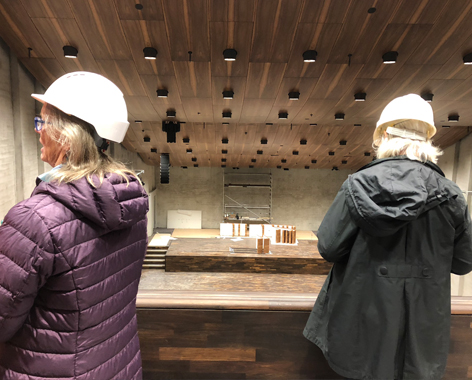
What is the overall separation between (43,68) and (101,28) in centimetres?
164

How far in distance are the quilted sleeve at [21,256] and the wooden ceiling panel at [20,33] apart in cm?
401

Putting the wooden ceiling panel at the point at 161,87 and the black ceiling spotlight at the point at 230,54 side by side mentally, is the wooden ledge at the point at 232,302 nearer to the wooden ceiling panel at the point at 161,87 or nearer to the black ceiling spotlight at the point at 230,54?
the black ceiling spotlight at the point at 230,54

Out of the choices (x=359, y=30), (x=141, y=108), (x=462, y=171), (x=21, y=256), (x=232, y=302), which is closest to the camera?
(x=21, y=256)

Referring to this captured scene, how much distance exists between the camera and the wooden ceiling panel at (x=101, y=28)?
11.1 feet

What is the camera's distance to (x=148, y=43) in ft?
13.1

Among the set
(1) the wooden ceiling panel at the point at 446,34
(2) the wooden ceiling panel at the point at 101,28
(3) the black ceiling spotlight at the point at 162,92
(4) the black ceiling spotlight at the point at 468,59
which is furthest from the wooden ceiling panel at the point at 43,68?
(4) the black ceiling spotlight at the point at 468,59

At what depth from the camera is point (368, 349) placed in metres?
1.09

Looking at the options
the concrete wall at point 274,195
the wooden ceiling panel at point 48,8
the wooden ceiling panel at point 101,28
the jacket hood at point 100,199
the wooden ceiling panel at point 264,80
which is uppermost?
the wooden ceiling panel at point 48,8

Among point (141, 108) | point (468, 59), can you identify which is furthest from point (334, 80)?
point (141, 108)

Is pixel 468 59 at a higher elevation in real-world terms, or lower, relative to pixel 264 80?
higher

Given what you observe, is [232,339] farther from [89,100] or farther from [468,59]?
[468,59]

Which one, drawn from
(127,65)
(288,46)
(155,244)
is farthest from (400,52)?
(155,244)

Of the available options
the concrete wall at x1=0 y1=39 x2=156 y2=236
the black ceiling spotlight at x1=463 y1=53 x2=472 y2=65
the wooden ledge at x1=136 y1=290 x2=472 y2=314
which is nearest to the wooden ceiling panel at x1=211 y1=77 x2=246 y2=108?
the concrete wall at x1=0 y1=39 x2=156 y2=236

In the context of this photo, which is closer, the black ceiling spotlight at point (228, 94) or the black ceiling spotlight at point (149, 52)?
the black ceiling spotlight at point (149, 52)
